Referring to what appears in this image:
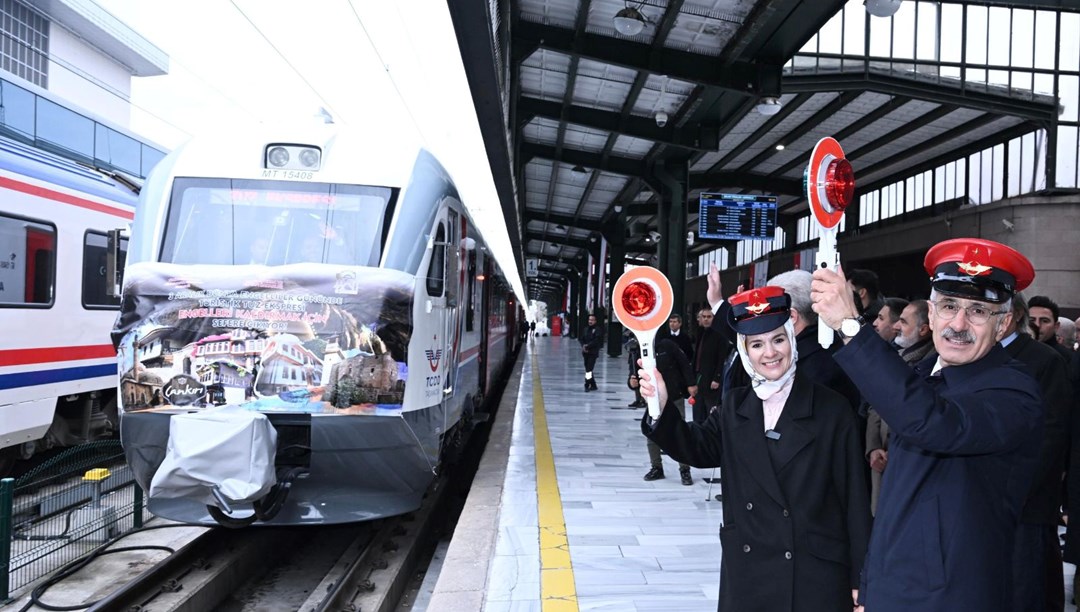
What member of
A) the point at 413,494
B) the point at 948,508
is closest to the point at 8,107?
the point at 413,494

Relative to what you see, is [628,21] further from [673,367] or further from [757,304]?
[757,304]

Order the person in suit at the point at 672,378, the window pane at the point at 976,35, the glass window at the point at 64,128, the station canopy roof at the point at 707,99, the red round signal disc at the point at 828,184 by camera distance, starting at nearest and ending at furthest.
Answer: the red round signal disc at the point at 828,184, the person in suit at the point at 672,378, the station canopy roof at the point at 707,99, the window pane at the point at 976,35, the glass window at the point at 64,128

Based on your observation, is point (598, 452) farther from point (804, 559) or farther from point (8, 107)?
point (8, 107)

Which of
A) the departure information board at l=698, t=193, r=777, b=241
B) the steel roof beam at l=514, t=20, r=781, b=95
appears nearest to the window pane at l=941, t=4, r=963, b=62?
the departure information board at l=698, t=193, r=777, b=241

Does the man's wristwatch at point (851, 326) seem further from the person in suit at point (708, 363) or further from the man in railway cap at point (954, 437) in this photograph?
the person in suit at point (708, 363)

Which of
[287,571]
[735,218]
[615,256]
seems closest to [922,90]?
[735,218]

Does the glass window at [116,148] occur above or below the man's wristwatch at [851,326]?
above

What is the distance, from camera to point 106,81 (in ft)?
149

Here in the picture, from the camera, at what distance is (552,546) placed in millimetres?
5676

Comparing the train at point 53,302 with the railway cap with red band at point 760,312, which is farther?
the train at point 53,302

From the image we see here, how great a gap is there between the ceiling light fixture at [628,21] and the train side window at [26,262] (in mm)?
6930

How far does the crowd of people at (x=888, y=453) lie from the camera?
82.0 inches


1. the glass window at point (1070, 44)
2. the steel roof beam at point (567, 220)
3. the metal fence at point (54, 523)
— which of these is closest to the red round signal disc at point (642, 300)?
the metal fence at point (54, 523)

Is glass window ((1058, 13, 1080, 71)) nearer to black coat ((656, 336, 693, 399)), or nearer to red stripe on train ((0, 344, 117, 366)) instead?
black coat ((656, 336, 693, 399))
